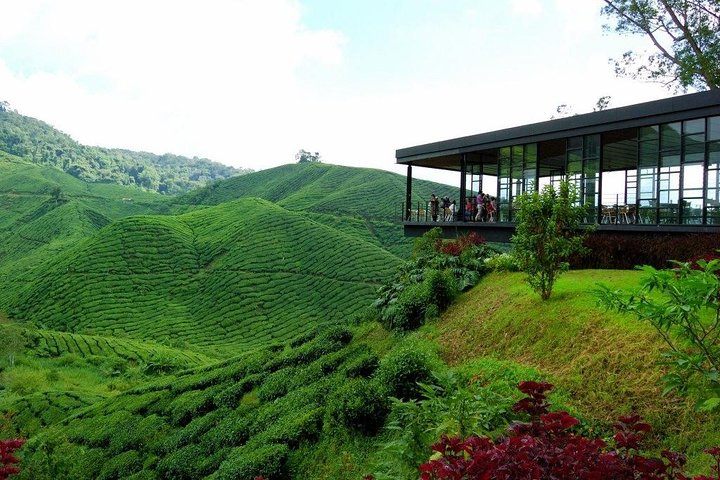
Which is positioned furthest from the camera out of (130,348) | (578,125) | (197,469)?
(130,348)

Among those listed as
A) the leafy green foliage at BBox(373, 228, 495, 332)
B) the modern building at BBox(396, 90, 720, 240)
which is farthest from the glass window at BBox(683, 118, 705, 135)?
the leafy green foliage at BBox(373, 228, 495, 332)

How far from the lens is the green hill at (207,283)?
40.8 m

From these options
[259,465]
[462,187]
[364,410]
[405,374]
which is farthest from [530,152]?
[259,465]

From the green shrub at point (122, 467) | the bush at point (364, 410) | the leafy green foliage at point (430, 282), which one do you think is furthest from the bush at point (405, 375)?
the green shrub at point (122, 467)

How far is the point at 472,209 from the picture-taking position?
20.9 meters

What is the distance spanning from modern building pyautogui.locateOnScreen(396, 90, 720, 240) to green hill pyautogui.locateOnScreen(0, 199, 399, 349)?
Answer: 23.0m

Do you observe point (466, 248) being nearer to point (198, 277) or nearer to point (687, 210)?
point (687, 210)

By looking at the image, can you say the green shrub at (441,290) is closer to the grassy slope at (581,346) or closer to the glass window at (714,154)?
the grassy slope at (581,346)

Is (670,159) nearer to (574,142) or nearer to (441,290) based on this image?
(574,142)

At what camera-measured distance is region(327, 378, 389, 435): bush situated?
25.5ft

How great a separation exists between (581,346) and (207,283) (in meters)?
44.3

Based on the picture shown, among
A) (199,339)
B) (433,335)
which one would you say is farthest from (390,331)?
(199,339)

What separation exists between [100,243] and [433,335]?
163 ft

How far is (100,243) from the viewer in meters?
53.2
